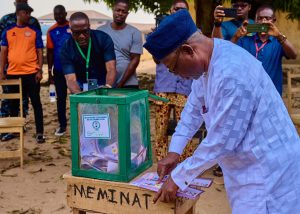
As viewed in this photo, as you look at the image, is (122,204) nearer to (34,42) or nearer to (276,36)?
(276,36)

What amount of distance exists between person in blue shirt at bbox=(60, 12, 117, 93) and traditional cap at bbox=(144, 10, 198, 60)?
7.46 ft

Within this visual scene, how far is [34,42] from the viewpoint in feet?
20.5

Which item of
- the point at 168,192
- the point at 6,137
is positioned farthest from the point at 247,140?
the point at 6,137

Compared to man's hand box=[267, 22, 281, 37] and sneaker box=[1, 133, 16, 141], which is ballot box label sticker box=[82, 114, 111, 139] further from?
sneaker box=[1, 133, 16, 141]

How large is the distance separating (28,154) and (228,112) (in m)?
4.77

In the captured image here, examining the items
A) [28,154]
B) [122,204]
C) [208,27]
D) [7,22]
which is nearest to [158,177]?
[122,204]

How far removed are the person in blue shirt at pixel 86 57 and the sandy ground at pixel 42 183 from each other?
1270 mm

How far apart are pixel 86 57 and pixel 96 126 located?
1.97 m

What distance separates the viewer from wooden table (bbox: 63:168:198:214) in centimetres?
225

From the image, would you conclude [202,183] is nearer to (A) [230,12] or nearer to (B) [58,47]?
(A) [230,12]

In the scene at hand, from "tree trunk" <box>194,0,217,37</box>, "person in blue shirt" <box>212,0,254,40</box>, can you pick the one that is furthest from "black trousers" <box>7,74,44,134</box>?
"tree trunk" <box>194,0,217,37</box>


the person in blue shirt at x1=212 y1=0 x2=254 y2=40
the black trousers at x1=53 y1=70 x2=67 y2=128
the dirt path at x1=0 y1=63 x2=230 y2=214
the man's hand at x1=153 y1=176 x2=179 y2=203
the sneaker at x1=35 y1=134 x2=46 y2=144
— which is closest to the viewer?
the man's hand at x1=153 y1=176 x2=179 y2=203

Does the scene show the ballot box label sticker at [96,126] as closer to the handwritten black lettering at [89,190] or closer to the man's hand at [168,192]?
the handwritten black lettering at [89,190]

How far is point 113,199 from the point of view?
2.32 meters
